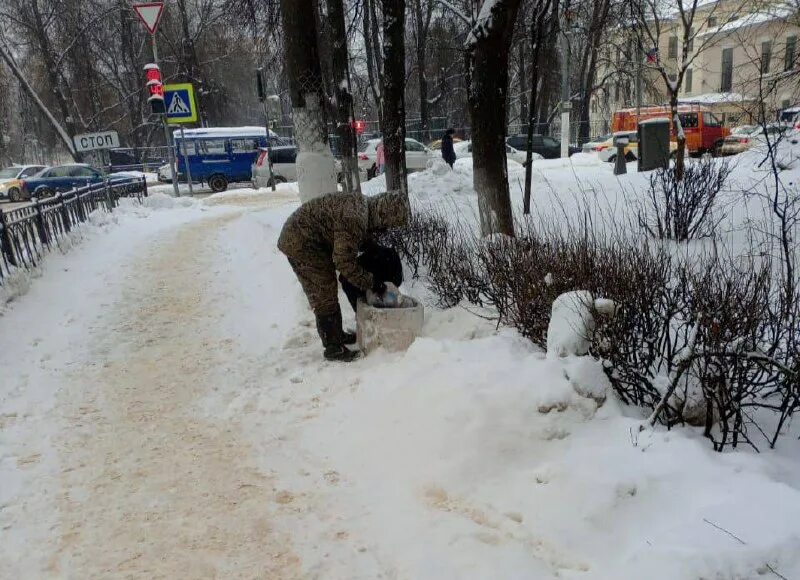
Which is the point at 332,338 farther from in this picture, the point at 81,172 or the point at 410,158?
the point at 81,172

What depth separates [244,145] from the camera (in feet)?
70.2

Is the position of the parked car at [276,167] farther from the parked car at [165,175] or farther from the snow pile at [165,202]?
the parked car at [165,175]

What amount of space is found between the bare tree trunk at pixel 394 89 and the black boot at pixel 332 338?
438 cm

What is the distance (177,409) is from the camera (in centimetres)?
389

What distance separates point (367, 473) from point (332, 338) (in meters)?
1.59

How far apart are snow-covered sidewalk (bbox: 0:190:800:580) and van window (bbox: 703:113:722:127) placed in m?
19.6

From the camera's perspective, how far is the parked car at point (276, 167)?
19891mm

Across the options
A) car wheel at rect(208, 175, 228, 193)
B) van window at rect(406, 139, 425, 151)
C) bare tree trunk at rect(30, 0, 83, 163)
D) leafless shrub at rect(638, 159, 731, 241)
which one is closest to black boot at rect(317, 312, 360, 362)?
leafless shrub at rect(638, 159, 731, 241)

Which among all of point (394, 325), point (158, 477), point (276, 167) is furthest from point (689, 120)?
point (158, 477)

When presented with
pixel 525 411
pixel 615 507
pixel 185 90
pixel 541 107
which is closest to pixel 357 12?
pixel 185 90

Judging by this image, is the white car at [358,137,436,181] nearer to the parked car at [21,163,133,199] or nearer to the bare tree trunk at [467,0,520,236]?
the parked car at [21,163,133,199]

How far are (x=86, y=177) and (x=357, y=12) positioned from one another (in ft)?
48.9

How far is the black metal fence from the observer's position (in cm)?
668

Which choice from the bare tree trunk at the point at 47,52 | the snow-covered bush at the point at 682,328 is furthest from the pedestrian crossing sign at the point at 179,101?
the snow-covered bush at the point at 682,328
